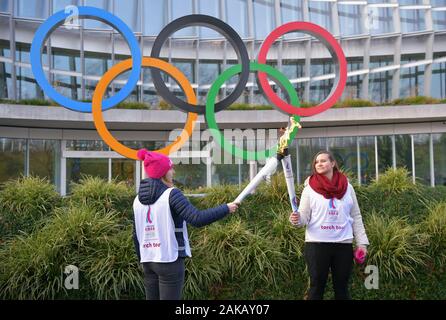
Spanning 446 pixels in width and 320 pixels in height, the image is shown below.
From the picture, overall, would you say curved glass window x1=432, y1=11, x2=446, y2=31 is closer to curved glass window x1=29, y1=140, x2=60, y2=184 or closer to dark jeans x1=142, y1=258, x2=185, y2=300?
curved glass window x1=29, y1=140, x2=60, y2=184

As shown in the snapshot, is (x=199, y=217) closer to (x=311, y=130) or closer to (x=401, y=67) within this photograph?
(x=311, y=130)

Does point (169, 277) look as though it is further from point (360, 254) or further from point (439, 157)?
point (439, 157)

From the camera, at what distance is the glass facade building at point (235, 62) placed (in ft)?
59.5

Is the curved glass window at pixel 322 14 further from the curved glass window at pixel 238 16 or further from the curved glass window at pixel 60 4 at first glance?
the curved glass window at pixel 60 4

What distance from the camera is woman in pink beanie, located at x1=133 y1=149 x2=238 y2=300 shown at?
368 cm

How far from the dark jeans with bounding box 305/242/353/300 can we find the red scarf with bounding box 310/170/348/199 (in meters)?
0.44

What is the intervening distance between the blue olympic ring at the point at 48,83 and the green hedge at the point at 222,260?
2.83m

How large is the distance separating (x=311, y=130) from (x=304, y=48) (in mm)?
4326

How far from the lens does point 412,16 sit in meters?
21.5

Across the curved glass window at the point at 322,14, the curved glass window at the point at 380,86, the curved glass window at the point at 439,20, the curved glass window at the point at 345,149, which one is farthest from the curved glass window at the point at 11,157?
the curved glass window at the point at 439,20

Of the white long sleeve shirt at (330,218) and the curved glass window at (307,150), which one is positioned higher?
the curved glass window at (307,150)

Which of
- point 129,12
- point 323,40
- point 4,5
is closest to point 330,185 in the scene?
point 323,40

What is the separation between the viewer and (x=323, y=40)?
9.91 m

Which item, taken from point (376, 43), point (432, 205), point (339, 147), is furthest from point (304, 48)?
point (432, 205)
